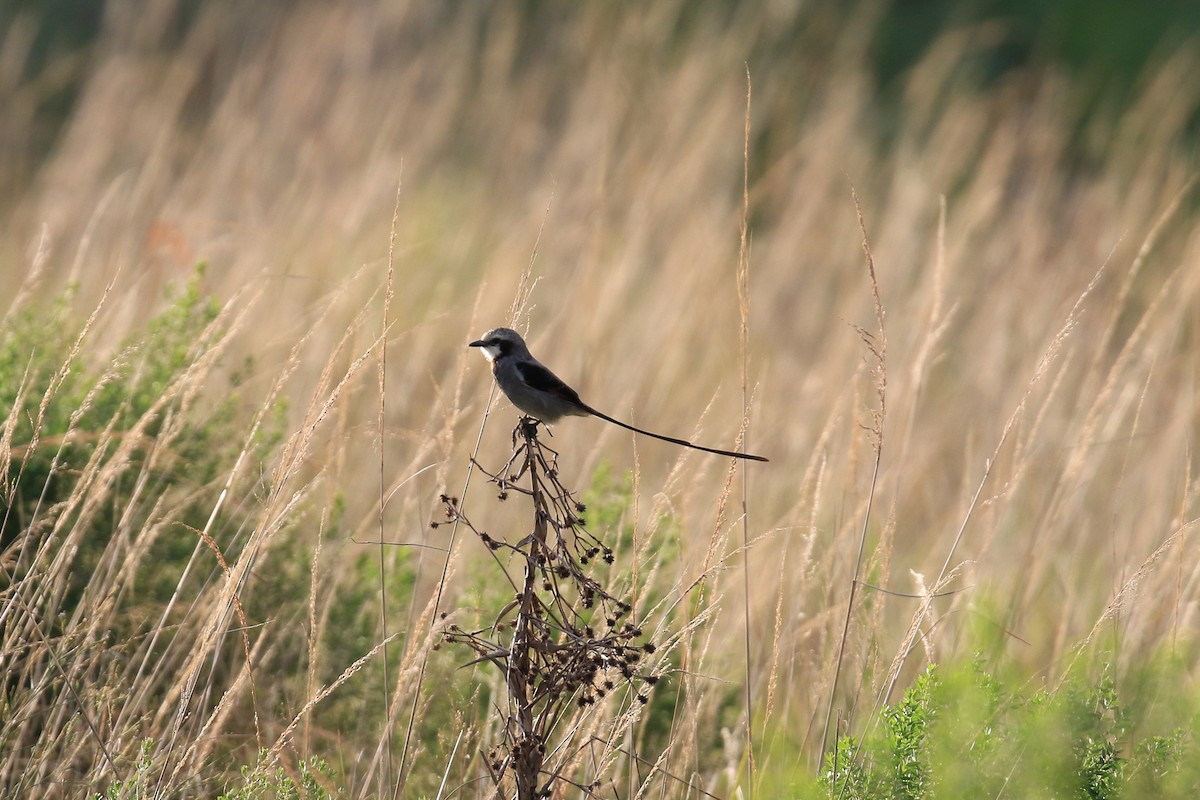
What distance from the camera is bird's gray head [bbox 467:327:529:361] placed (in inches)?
92.8

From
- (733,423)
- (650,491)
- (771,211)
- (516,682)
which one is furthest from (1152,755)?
(771,211)

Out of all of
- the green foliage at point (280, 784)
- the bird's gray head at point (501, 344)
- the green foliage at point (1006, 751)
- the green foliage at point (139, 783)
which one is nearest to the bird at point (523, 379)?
the bird's gray head at point (501, 344)

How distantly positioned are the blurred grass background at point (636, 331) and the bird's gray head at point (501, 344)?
0.22 ft

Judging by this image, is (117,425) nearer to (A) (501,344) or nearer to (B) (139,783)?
(A) (501,344)

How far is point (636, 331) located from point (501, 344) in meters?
2.29

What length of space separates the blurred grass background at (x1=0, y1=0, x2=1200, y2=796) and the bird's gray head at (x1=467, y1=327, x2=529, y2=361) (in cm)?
7

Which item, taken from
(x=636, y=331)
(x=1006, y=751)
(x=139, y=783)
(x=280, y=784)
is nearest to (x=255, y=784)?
(x=280, y=784)

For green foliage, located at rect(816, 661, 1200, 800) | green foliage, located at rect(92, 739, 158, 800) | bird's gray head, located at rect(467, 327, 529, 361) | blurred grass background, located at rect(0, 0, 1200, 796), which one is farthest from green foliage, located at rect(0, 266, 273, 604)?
green foliage, located at rect(816, 661, 1200, 800)

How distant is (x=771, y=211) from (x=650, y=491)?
11.3ft

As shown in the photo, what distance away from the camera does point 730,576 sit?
296cm

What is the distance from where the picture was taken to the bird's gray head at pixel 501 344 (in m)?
2.36

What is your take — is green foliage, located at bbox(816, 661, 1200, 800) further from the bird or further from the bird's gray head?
the bird's gray head

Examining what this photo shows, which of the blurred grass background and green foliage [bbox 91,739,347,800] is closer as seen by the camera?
green foliage [bbox 91,739,347,800]

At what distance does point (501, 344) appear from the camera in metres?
2.42
